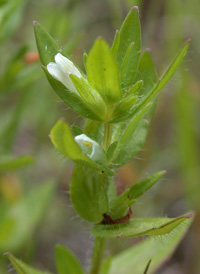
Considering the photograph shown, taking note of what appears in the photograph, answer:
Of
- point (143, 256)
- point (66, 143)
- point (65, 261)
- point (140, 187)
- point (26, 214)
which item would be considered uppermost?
point (66, 143)

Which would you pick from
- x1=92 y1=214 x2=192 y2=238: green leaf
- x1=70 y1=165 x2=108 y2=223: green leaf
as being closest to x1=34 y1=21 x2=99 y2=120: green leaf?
x1=70 y1=165 x2=108 y2=223: green leaf

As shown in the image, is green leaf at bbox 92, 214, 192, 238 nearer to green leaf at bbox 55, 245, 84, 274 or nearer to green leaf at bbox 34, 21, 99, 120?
green leaf at bbox 55, 245, 84, 274

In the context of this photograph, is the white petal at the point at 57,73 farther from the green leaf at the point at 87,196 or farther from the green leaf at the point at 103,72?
the green leaf at the point at 87,196

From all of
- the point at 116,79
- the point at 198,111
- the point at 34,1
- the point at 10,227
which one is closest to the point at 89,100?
the point at 116,79

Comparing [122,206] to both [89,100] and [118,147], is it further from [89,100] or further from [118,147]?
[89,100]

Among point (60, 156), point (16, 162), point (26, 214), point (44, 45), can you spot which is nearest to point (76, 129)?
point (44, 45)

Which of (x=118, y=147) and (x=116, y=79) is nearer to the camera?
(x=116, y=79)

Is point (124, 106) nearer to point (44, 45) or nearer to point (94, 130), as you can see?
point (94, 130)
